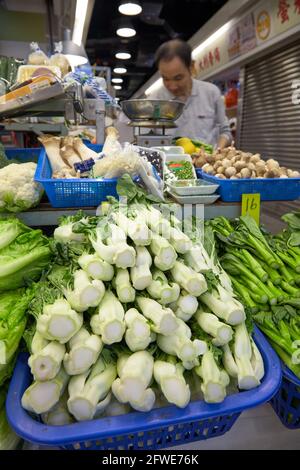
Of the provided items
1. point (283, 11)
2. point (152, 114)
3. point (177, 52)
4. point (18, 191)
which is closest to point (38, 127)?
point (152, 114)

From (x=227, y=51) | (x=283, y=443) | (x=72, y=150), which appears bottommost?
(x=283, y=443)

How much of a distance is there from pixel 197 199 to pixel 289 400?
0.91 meters

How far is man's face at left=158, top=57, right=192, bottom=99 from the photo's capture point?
365 cm

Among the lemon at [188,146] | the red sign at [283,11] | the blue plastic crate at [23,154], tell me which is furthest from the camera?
the red sign at [283,11]

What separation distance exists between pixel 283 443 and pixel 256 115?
6596mm

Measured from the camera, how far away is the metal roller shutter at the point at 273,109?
5555 millimetres

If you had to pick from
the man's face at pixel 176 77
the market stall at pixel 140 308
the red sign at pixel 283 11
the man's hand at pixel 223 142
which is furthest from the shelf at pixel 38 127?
the red sign at pixel 283 11

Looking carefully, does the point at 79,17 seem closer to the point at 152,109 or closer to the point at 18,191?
the point at 152,109

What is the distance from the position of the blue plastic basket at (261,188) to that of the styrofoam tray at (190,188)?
6cm

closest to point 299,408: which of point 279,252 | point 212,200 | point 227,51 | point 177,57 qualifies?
point 279,252

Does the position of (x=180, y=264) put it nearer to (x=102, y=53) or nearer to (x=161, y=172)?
(x=161, y=172)

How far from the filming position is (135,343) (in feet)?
3.22

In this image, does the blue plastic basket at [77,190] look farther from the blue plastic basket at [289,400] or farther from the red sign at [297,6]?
the red sign at [297,6]

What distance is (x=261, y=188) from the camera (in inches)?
65.7
